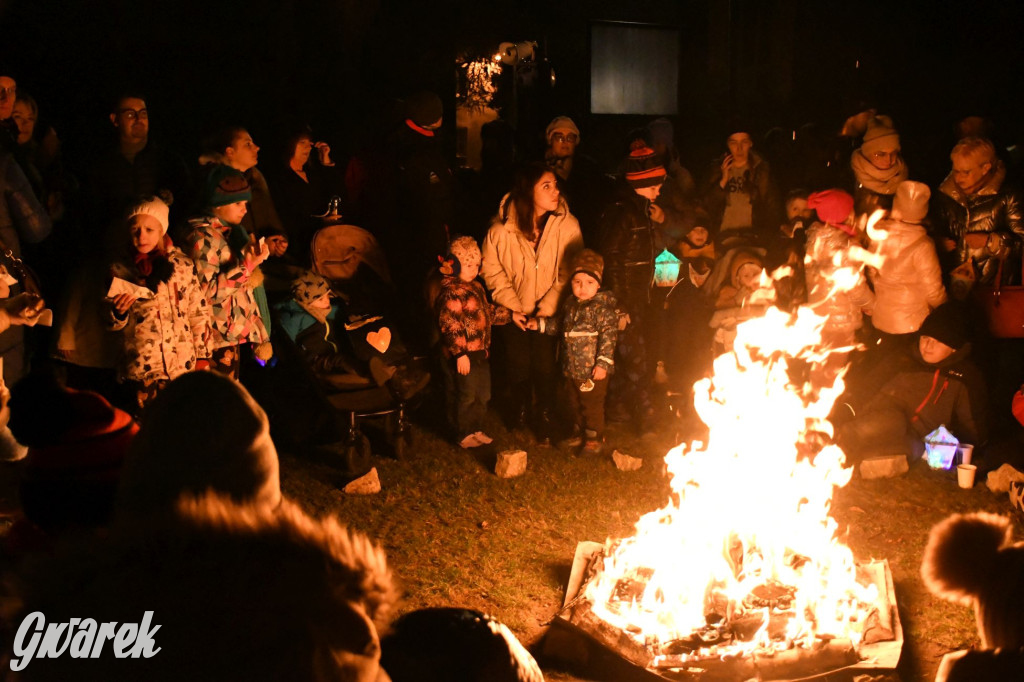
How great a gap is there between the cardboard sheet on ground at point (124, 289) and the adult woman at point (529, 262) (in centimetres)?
300

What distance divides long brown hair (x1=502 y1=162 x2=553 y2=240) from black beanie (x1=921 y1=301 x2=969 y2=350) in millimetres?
3570

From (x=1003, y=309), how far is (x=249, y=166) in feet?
22.0

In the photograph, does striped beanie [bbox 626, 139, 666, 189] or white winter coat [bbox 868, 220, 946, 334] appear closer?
white winter coat [bbox 868, 220, 946, 334]

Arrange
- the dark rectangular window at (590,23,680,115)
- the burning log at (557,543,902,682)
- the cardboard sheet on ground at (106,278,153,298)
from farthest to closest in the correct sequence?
1. the dark rectangular window at (590,23,680,115)
2. the cardboard sheet on ground at (106,278,153,298)
3. the burning log at (557,543,902,682)

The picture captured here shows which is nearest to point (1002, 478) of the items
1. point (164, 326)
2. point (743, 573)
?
point (743, 573)

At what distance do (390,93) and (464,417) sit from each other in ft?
21.5

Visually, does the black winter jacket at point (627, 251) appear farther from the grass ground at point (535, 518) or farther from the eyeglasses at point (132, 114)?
the eyeglasses at point (132, 114)

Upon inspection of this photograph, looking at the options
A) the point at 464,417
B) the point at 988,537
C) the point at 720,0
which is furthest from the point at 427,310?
the point at 720,0

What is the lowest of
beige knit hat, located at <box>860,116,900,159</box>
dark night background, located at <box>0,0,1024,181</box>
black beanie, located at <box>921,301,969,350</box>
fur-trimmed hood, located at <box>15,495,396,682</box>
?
black beanie, located at <box>921,301,969,350</box>

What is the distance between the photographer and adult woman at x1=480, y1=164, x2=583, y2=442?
26.2 ft

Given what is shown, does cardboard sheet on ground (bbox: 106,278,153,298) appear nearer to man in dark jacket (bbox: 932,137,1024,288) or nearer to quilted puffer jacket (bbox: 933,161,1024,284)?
man in dark jacket (bbox: 932,137,1024,288)

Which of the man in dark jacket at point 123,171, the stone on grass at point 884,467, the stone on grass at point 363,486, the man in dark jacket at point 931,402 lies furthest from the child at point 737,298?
the man in dark jacket at point 123,171

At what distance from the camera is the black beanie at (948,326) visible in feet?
24.1

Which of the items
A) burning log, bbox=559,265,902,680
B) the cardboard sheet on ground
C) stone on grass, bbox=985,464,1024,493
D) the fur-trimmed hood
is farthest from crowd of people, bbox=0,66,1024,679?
the fur-trimmed hood
